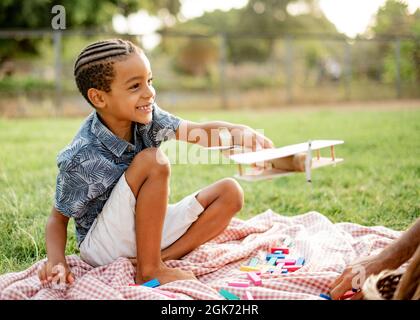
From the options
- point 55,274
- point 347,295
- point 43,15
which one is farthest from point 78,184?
point 43,15

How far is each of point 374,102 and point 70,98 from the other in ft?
20.0

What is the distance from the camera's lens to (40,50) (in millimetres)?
14641

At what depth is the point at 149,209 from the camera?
211 cm

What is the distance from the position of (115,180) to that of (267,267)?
69 centimetres

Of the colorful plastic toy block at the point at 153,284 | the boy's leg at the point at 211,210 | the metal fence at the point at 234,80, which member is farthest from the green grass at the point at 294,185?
the metal fence at the point at 234,80

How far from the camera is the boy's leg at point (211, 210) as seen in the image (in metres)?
2.38

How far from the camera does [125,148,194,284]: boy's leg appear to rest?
2.11 m

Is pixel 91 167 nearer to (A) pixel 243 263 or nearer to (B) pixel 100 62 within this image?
(B) pixel 100 62

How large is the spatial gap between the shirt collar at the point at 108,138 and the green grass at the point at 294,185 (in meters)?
0.66

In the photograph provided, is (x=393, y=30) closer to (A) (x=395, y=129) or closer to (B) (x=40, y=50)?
(A) (x=395, y=129)

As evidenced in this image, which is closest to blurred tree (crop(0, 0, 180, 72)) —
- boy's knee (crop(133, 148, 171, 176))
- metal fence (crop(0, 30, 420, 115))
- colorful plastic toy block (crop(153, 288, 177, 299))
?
metal fence (crop(0, 30, 420, 115))

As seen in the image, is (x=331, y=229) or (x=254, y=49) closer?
(x=331, y=229)
